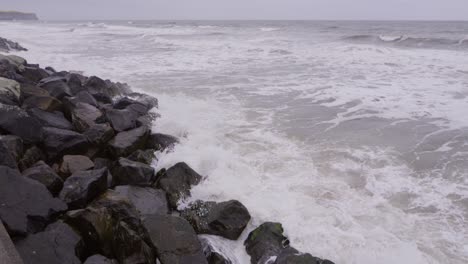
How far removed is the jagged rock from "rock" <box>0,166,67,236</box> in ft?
0.62

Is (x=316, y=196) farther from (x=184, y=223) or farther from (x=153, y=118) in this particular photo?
(x=153, y=118)

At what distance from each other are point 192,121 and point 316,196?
3463 mm

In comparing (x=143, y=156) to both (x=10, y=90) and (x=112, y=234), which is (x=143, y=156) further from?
(x=10, y=90)

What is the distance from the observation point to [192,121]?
288 inches

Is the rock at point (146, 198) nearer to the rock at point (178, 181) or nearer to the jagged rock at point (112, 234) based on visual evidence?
the rock at point (178, 181)

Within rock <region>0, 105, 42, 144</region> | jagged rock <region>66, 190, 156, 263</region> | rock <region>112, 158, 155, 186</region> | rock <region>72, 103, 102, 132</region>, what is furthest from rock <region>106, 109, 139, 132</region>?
jagged rock <region>66, 190, 156, 263</region>

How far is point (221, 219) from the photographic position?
3771 mm

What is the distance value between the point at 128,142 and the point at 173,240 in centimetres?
237

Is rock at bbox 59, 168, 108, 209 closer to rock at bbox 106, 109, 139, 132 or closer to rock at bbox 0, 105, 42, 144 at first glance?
rock at bbox 0, 105, 42, 144

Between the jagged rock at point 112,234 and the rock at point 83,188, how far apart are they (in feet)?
0.96

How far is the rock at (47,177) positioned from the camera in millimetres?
3869

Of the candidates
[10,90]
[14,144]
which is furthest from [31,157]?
[10,90]

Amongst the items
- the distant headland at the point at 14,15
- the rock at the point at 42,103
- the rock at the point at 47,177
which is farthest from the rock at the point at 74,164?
the distant headland at the point at 14,15

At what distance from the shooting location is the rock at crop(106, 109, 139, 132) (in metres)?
5.82
